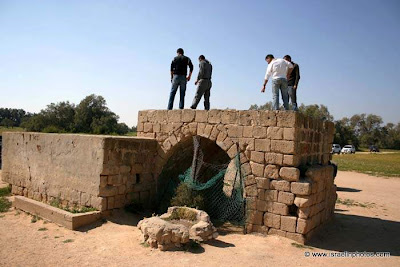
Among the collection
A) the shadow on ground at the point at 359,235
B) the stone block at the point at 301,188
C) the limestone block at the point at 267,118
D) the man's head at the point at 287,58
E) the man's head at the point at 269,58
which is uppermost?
the man's head at the point at 287,58

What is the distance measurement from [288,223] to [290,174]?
3.36ft

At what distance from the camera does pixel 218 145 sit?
802 centimetres

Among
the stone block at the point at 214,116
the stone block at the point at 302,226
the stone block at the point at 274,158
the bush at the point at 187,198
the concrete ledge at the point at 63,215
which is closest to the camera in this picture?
the stone block at the point at 302,226

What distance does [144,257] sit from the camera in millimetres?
5535

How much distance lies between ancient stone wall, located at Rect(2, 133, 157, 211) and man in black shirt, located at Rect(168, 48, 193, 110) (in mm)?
1418

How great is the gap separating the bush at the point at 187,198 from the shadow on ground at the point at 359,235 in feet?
8.86

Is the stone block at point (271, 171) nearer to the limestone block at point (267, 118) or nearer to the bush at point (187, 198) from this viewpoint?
the limestone block at point (267, 118)

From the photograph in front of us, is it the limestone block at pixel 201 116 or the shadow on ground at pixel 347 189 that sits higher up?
the limestone block at pixel 201 116

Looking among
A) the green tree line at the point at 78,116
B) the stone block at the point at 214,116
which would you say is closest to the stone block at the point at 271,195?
the stone block at the point at 214,116

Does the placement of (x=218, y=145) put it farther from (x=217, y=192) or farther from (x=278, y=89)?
(x=278, y=89)

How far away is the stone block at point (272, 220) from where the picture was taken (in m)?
6.71

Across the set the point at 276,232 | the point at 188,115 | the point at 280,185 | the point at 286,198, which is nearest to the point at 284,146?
the point at 280,185

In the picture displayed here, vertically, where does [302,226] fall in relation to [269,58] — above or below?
below

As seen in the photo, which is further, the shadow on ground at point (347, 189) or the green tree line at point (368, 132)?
the green tree line at point (368, 132)
